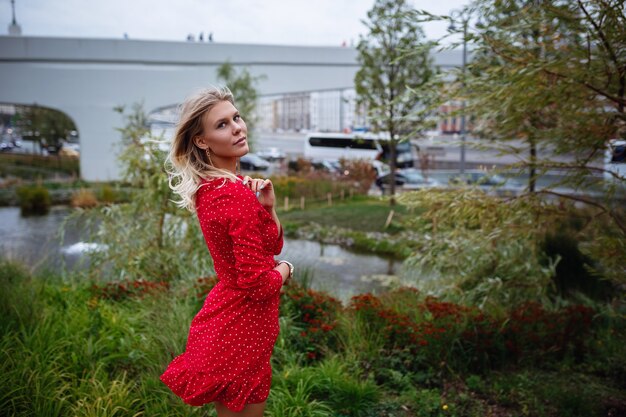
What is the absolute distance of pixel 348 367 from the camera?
385 cm

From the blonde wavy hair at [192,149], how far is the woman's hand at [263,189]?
2.9 inches

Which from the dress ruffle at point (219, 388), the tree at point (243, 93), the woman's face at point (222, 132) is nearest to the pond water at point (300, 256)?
the dress ruffle at point (219, 388)

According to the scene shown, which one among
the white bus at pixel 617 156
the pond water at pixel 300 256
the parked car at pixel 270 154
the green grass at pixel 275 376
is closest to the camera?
the green grass at pixel 275 376

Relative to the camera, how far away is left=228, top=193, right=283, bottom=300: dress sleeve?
188 centimetres

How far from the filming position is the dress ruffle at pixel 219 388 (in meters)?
1.98

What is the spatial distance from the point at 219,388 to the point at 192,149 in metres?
0.93

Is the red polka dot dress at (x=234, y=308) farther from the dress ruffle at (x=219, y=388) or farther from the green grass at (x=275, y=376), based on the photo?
the green grass at (x=275, y=376)

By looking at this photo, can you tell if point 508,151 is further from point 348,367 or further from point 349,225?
point 349,225

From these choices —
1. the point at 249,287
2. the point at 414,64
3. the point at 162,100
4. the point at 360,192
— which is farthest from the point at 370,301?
the point at 162,100

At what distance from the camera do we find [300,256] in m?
10.4

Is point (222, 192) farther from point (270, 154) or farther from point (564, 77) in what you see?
point (270, 154)

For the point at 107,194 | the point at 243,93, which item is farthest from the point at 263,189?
the point at 243,93

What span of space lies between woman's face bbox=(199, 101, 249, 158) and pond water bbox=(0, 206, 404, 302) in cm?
483

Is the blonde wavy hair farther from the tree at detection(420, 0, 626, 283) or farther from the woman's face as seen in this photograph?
the tree at detection(420, 0, 626, 283)
